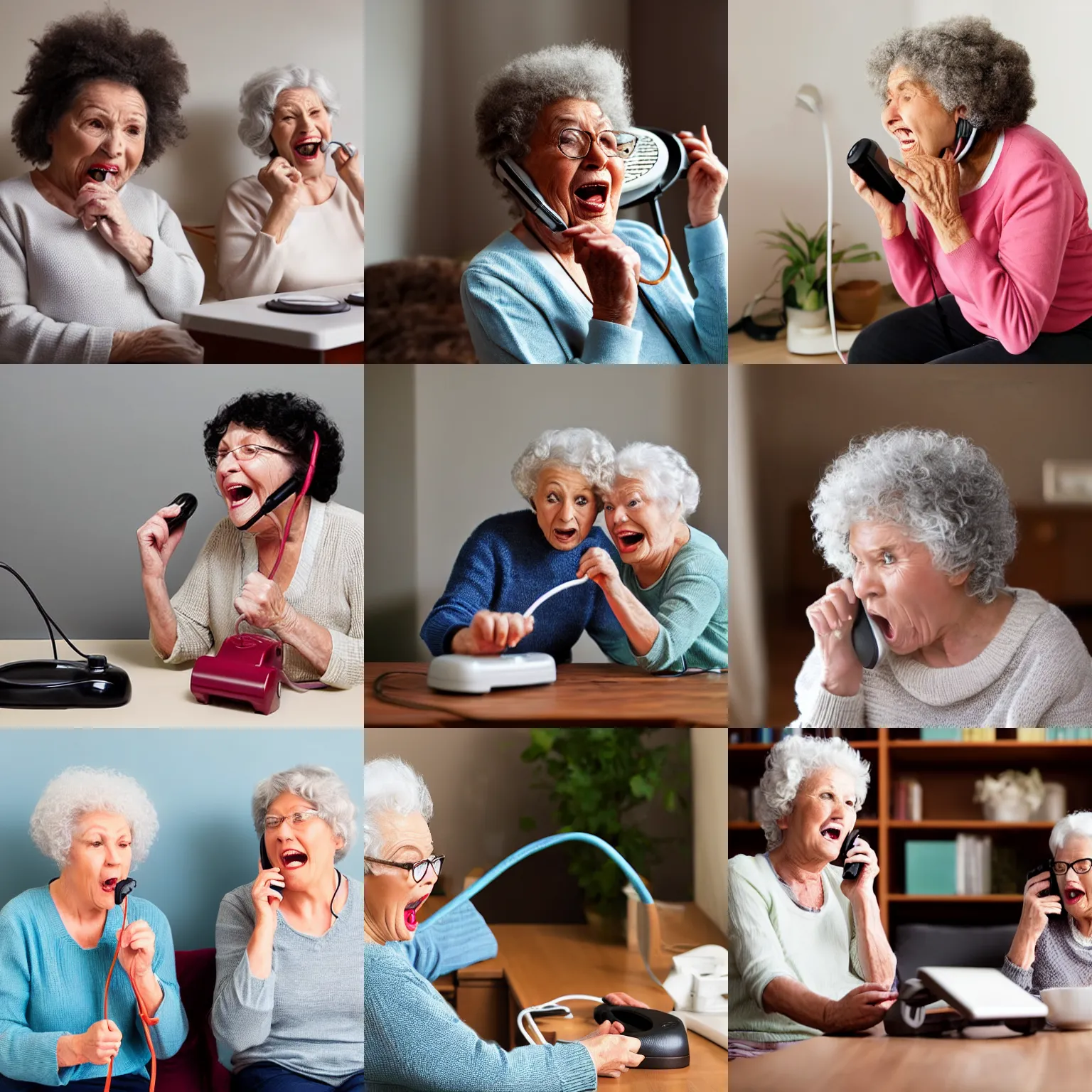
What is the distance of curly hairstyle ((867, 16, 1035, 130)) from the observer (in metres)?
1.84

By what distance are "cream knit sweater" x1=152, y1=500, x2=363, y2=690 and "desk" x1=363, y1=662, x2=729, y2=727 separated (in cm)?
7

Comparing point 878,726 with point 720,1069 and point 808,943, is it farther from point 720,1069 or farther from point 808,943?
point 720,1069

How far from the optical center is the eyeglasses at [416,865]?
6.31 feet

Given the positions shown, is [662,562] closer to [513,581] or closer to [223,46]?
[513,581]

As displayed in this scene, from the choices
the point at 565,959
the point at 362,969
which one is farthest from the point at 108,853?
the point at 565,959

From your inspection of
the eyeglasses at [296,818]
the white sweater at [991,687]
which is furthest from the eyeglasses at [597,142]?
the eyeglasses at [296,818]

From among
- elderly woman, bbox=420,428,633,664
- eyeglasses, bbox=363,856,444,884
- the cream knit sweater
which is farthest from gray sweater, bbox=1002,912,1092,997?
the cream knit sweater

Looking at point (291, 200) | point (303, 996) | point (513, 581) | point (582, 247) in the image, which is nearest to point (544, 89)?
point (582, 247)

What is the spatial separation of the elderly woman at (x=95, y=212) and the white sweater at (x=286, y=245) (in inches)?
2.3

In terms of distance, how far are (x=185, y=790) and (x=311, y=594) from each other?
14.1 inches

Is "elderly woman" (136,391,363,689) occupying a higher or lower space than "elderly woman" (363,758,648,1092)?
higher

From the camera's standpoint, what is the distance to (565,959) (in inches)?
77.0

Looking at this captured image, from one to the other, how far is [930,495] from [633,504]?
0.44m

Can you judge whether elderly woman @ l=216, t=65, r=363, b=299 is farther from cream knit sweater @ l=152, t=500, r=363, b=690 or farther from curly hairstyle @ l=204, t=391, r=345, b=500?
cream knit sweater @ l=152, t=500, r=363, b=690
